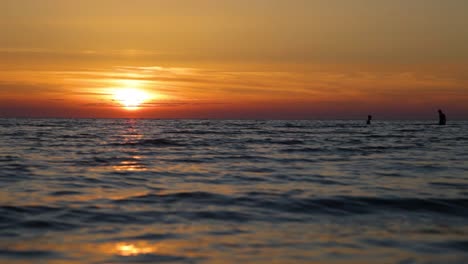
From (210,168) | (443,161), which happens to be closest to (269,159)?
(210,168)

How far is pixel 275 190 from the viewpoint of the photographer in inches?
474

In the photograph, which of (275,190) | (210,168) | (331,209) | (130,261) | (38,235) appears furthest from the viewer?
(210,168)

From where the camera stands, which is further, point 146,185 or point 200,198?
point 146,185

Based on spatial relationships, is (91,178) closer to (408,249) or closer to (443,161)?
(408,249)

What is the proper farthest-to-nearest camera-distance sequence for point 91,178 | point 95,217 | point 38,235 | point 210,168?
1. point 210,168
2. point 91,178
3. point 95,217
4. point 38,235

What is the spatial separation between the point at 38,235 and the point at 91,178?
6.41 meters

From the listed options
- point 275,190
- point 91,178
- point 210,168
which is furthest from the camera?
point 210,168

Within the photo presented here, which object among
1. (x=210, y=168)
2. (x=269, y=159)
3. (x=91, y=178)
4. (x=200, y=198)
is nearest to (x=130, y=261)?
(x=200, y=198)

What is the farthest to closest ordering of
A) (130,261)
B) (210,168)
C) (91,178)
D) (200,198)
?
1. (210,168)
2. (91,178)
3. (200,198)
4. (130,261)

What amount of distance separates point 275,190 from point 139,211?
3.72m

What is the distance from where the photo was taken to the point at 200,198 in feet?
35.6

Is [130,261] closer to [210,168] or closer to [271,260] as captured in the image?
[271,260]

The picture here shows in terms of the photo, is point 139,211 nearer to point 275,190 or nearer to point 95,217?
point 95,217

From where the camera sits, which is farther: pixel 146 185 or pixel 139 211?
pixel 146 185
